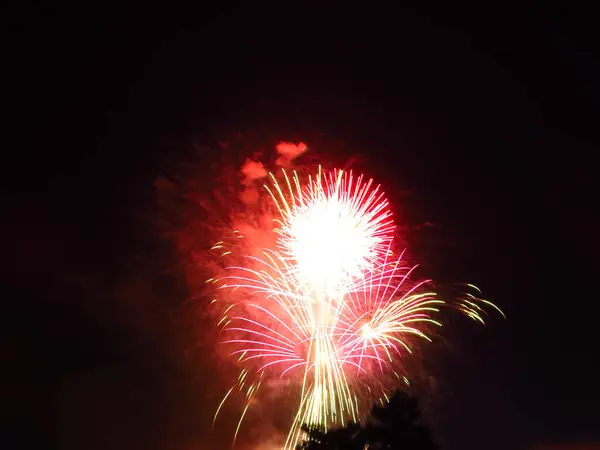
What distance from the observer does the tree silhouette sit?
17766 millimetres

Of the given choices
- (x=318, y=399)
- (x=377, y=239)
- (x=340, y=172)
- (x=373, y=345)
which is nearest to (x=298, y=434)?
(x=318, y=399)

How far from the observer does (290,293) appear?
21578mm

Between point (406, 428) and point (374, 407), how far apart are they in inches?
37.4

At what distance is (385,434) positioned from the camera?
18.2 metres

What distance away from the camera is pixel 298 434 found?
21.7 metres

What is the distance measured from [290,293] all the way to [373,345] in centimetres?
267

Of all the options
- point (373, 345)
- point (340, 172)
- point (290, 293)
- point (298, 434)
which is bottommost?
point (298, 434)

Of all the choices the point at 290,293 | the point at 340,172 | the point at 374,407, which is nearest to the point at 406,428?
the point at 374,407

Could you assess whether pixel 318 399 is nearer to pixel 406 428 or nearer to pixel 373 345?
pixel 373 345

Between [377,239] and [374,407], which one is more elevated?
[377,239]

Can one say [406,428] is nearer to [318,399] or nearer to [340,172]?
[318,399]

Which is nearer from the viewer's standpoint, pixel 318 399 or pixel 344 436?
pixel 344 436

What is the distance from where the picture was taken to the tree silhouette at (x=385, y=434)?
58.3 ft

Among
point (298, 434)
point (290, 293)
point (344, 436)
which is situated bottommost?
point (344, 436)
